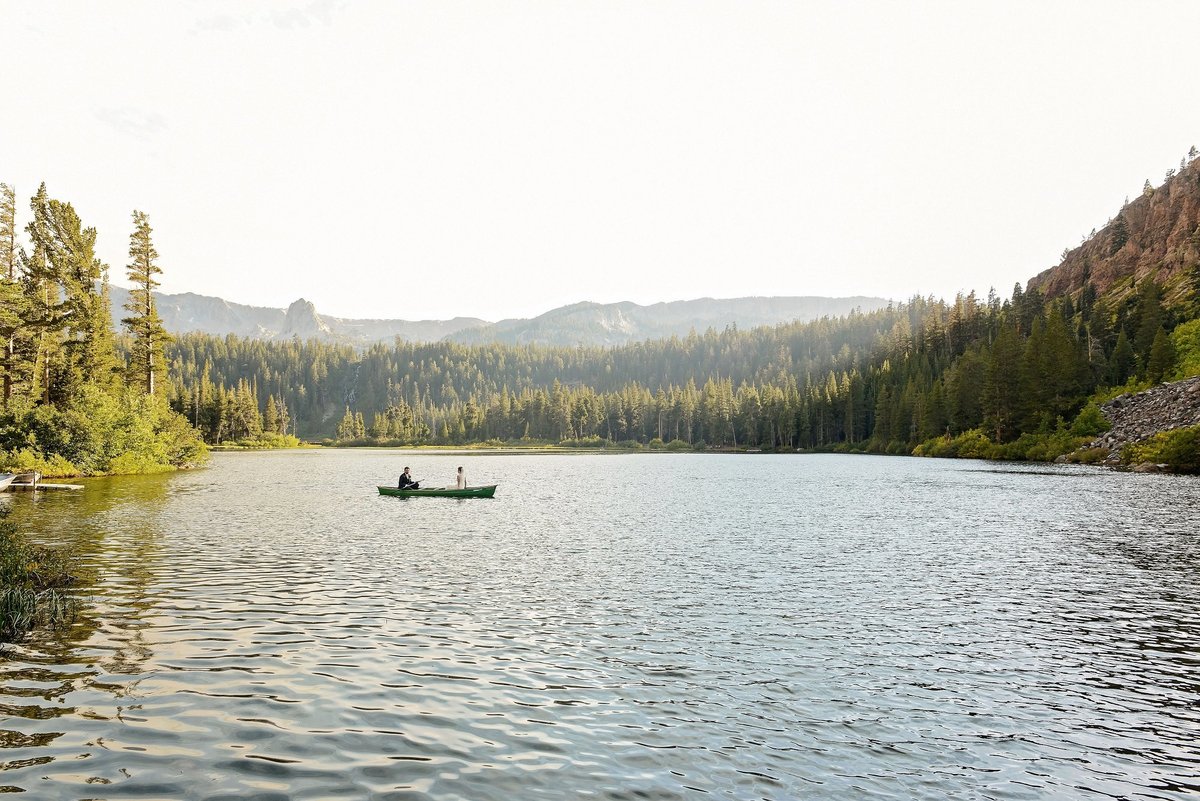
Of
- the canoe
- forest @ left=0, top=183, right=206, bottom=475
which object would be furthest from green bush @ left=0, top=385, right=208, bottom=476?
the canoe

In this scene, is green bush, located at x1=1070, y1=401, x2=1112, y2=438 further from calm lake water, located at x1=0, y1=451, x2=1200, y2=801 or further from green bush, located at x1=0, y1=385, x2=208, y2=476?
green bush, located at x1=0, y1=385, x2=208, y2=476

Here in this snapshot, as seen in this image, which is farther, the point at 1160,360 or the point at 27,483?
the point at 1160,360

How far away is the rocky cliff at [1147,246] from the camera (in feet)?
484

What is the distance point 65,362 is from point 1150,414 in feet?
389

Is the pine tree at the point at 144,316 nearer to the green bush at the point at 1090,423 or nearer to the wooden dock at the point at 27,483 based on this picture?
the wooden dock at the point at 27,483

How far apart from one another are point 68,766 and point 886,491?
208 feet

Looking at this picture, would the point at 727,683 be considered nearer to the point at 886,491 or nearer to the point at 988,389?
the point at 886,491

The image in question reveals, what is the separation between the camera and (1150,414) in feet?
293

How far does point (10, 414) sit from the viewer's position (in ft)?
201

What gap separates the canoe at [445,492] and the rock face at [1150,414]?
69499 millimetres

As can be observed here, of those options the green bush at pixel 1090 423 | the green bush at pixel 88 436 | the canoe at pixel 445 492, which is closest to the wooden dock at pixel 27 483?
the green bush at pixel 88 436

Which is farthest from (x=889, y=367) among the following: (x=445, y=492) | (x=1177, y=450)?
(x=445, y=492)

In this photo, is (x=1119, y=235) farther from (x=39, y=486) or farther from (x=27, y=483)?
(x=27, y=483)

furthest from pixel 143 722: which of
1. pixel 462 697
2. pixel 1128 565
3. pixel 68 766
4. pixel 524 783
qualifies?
pixel 1128 565
